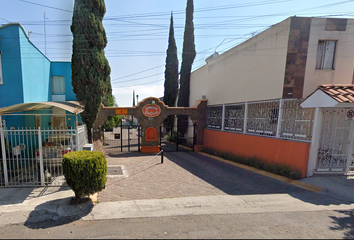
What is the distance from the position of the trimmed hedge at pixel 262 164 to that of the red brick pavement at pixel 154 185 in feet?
10.5

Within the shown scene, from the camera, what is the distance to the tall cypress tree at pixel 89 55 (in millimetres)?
7918

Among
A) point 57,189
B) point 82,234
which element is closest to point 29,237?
point 82,234

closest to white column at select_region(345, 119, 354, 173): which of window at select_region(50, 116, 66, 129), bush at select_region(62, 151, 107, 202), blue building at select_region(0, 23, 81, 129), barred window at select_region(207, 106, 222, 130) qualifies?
barred window at select_region(207, 106, 222, 130)

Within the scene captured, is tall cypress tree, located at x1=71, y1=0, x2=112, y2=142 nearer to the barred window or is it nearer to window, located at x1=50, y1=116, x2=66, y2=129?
window, located at x1=50, y1=116, x2=66, y2=129

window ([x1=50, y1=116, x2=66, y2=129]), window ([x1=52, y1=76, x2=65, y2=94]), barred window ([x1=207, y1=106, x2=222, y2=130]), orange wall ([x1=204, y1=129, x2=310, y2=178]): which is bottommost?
orange wall ([x1=204, y1=129, x2=310, y2=178])

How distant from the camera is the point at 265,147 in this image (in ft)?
26.3

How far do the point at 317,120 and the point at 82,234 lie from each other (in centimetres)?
790

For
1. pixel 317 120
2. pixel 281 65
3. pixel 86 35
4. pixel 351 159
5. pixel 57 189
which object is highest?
pixel 86 35

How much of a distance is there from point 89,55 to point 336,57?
1135 centimetres

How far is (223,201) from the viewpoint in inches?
189

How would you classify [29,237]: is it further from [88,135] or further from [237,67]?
[237,67]

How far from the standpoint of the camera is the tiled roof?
5.47 m

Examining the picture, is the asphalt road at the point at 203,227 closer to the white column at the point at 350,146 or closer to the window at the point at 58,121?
the white column at the point at 350,146

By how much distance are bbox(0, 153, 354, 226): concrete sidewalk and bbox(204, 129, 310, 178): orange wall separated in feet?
2.56
